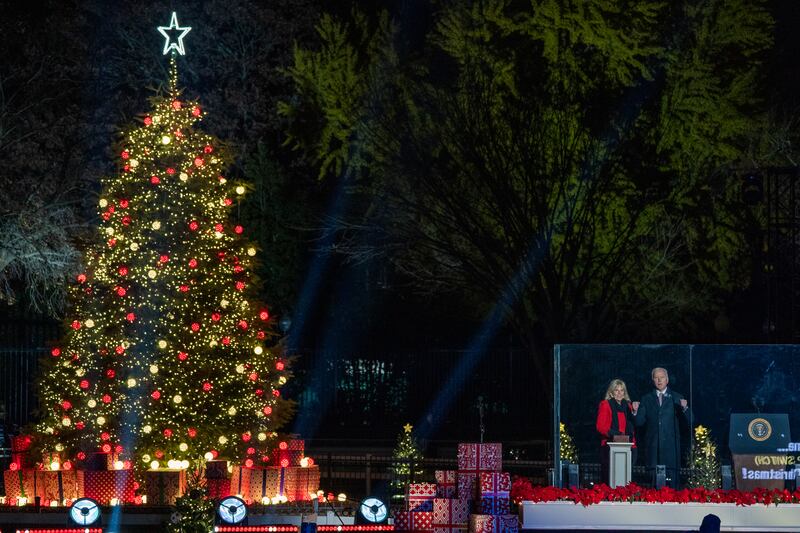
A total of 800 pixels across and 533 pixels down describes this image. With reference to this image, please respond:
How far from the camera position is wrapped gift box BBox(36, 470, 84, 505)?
19875 millimetres

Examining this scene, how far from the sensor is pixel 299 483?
20703 millimetres

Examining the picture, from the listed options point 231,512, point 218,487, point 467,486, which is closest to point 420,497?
point 467,486

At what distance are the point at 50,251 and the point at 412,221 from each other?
8.18 meters

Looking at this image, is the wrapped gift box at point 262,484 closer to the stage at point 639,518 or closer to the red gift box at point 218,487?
the red gift box at point 218,487

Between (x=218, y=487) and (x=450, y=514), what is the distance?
4.16m

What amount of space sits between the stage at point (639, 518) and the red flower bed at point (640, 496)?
0.08 m

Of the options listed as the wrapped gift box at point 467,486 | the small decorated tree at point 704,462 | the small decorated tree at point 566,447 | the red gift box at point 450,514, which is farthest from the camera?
the small decorated tree at point 566,447

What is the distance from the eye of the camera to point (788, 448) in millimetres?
19953

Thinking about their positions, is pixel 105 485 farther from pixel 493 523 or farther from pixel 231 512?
pixel 493 523

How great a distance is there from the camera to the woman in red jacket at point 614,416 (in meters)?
20.2

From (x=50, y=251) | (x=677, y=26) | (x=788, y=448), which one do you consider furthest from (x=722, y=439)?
(x=50, y=251)

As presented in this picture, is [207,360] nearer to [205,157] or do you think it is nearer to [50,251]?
[205,157]

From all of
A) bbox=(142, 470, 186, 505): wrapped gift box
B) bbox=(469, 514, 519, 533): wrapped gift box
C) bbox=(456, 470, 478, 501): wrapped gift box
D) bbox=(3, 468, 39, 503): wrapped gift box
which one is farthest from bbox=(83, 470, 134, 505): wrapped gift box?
bbox=(469, 514, 519, 533): wrapped gift box

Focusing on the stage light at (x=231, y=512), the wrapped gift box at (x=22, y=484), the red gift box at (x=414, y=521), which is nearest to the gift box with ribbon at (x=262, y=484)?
the wrapped gift box at (x=22, y=484)
